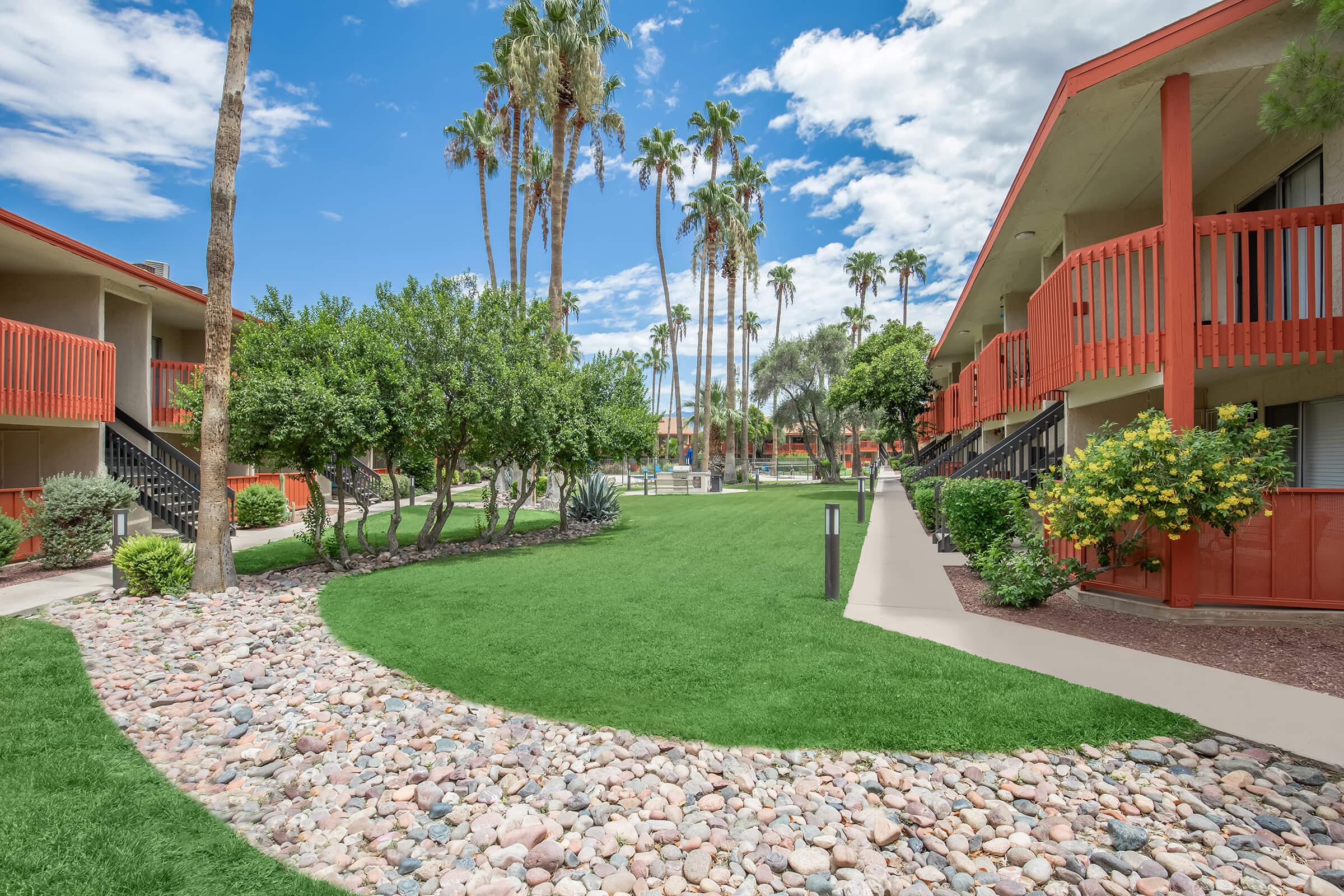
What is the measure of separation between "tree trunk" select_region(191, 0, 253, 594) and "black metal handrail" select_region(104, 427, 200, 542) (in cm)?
538

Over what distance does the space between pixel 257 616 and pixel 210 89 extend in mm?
8677

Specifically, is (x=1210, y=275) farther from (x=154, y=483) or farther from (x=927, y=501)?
(x=154, y=483)

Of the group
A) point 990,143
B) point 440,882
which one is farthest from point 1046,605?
point 990,143

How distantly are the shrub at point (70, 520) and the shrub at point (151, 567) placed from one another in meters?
2.64

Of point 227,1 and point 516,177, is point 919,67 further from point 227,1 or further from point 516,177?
point 516,177

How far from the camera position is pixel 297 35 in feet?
43.4

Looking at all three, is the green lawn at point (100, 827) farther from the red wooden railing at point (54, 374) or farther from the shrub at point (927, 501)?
the shrub at point (927, 501)

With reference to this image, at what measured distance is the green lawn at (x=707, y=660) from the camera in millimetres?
4070

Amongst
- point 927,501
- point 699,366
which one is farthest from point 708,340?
point 927,501

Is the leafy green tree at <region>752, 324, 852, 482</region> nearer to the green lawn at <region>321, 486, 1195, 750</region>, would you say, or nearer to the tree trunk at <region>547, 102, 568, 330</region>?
the tree trunk at <region>547, 102, 568, 330</region>

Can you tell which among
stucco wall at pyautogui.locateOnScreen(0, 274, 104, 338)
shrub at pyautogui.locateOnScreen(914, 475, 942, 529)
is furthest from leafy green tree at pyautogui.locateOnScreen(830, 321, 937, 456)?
stucco wall at pyautogui.locateOnScreen(0, 274, 104, 338)

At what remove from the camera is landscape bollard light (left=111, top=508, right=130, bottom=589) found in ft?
28.0

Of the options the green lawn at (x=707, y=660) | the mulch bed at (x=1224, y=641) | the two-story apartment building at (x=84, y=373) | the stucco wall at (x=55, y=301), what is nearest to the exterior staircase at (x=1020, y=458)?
the green lawn at (x=707, y=660)

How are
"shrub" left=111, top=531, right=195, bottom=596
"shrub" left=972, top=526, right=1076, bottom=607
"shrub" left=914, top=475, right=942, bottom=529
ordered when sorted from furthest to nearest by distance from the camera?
"shrub" left=914, top=475, right=942, bottom=529, "shrub" left=111, top=531, right=195, bottom=596, "shrub" left=972, top=526, right=1076, bottom=607
